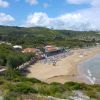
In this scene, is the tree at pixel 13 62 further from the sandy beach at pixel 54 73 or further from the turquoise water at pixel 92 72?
the turquoise water at pixel 92 72

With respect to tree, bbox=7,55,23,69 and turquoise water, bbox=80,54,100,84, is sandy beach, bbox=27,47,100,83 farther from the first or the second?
tree, bbox=7,55,23,69

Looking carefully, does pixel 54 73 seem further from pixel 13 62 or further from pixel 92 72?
pixel 13 62

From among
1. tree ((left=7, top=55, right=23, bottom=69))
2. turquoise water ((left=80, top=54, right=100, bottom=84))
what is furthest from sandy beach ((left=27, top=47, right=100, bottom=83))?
Answer: tree ((left=7, top=55, right=23, bottom=69))

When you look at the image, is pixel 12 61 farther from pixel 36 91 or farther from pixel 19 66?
pixel 36 91

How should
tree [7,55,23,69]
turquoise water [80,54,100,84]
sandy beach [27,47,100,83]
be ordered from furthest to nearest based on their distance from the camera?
1. tree [7,55,23,69]
2. sandy beach [27,47,100,83]
3. turquoise water [80,54,100,84]

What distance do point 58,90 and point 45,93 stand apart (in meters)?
1.98

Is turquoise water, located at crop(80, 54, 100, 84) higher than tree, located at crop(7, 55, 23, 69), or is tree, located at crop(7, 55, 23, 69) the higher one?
tree, located at crop(7, 55, 23, 69)

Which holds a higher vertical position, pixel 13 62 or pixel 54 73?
pixel 13 62

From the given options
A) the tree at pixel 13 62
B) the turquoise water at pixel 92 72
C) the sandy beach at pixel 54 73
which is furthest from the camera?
the tree at pixel 13 62

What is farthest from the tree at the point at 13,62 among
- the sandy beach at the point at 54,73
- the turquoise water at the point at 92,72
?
the turquoise water at the point at 92,72

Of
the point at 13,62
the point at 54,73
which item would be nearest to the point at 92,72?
the point at 54,73

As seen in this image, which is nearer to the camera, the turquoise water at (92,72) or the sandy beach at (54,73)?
the turquoise water at (92,72)

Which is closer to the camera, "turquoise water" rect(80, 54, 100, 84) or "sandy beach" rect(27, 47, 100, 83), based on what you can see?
"turquoise water" rect(80, 54, 100, 84)

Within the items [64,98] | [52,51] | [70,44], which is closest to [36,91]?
[64,98]
